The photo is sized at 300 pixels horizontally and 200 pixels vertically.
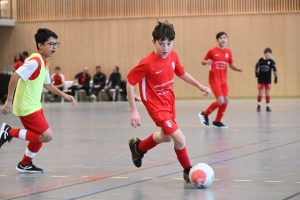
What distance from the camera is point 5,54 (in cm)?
2802

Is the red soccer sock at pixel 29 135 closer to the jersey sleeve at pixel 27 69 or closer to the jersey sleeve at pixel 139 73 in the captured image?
the jersey sleeve at pixel 27 69

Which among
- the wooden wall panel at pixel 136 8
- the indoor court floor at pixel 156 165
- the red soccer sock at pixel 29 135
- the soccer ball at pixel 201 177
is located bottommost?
the indoor court floor at pixel 156 165

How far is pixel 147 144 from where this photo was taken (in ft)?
23.6

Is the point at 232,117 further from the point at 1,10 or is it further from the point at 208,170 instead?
the point at 1,10

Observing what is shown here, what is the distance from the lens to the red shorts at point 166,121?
654cm

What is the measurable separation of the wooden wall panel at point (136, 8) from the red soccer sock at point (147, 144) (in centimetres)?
1936

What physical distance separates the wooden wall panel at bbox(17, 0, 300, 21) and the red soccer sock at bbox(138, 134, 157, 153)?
63.5 ft

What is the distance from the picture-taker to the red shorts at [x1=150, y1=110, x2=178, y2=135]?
21.5 feet

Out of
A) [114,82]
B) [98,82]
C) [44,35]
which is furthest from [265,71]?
[44,35]

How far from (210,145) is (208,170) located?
3.71 meters

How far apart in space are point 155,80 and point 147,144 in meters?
Result: 0.84

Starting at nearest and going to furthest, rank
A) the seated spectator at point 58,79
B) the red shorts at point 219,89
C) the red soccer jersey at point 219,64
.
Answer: the red shorts at point 219,89 → the red soccer jersey at point 219,64 → the seated spectator at point 58,79

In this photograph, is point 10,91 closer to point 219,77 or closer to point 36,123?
point 36,123

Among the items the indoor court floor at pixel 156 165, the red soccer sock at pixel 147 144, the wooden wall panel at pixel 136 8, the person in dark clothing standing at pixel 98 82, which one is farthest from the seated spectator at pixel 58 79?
the red soccer sock at pixel 147 144
